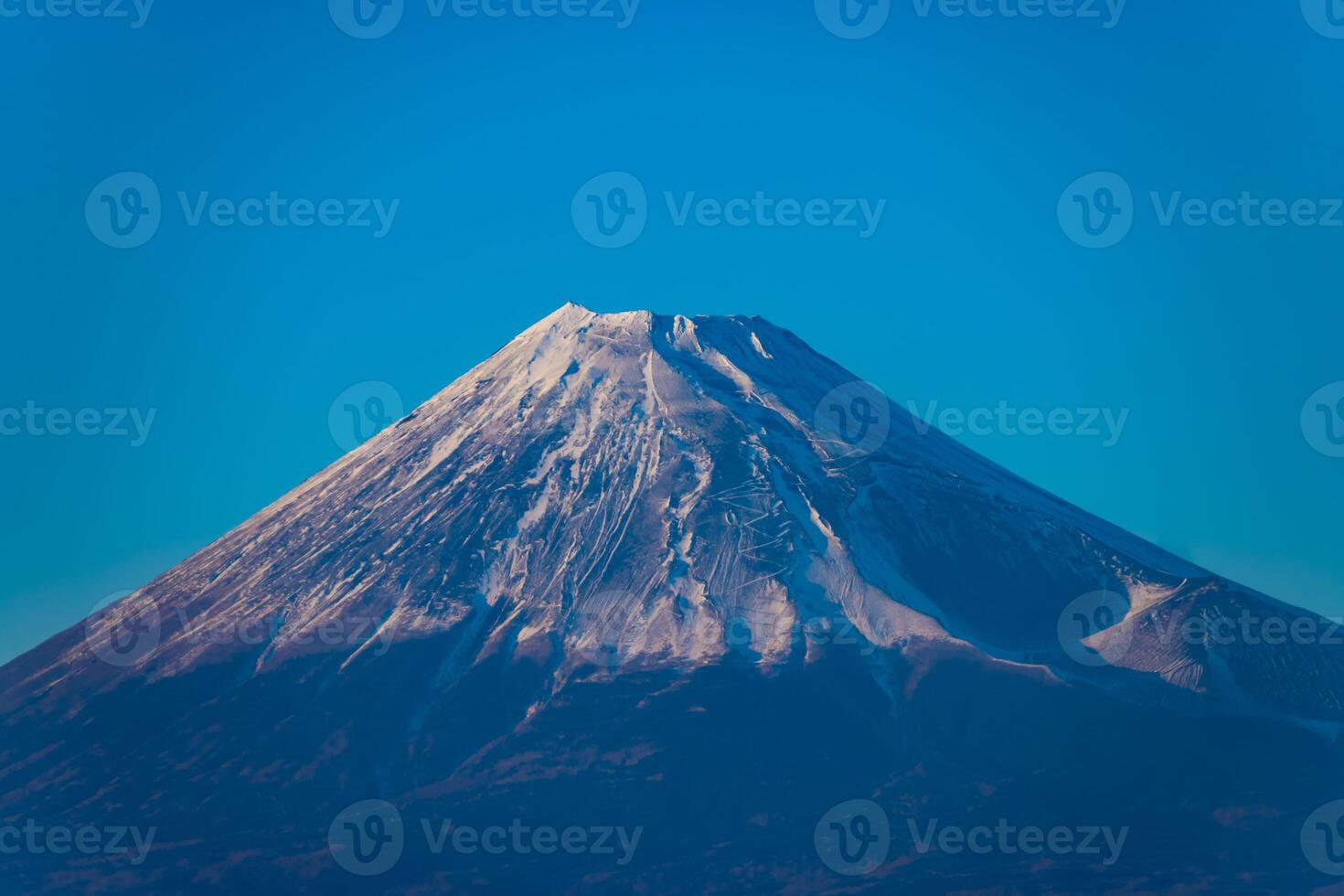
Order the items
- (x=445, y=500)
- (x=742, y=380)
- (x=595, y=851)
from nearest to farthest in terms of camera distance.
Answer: (x=595, y=851) < (x=445, y=500) < (x=742, y=380)

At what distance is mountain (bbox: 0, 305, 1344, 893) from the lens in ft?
339

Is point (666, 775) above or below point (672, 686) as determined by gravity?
below

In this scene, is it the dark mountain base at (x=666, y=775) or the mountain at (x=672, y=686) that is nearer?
the dark mountain base at (x=666, y=775)

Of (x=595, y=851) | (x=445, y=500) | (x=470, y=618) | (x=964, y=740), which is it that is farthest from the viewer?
(x=445, y=500)

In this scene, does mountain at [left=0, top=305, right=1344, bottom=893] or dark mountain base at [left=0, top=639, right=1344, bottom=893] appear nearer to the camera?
dark mountain base at [left=0, top=639, right=1344, bottom=893]

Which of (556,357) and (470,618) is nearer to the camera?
(470,618)

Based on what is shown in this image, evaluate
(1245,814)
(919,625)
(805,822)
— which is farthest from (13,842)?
(1245,814)

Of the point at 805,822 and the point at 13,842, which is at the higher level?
the point at 13,842

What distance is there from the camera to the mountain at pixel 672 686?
339 feet

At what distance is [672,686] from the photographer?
369ft

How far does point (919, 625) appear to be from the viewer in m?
116

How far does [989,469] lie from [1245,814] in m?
39.0

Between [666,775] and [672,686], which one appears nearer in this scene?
[666,775]

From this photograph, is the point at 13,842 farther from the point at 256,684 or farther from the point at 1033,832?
the point at 1033,832
